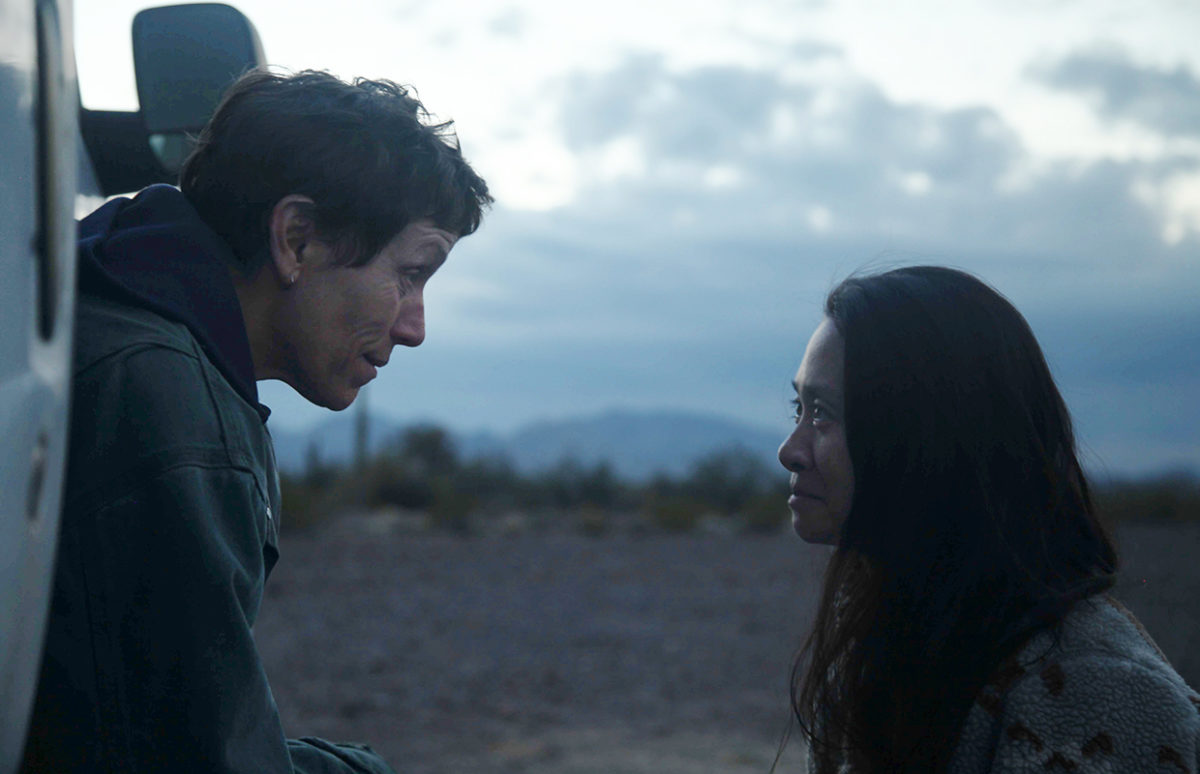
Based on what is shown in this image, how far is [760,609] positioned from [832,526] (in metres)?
10.3

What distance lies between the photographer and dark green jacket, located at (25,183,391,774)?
1.41 m

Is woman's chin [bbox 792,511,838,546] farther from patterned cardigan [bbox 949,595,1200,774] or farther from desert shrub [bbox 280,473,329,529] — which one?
desert shrub [bbox 280,473,329,529]

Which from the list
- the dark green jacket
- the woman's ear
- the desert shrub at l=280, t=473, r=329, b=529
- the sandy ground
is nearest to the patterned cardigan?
the sandy ground

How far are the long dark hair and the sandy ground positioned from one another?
0.23m

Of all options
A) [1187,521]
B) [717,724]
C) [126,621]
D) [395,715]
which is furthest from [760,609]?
[1187,521]

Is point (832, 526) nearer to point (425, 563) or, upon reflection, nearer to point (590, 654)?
point (590, 654)

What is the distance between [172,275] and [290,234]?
273 mm

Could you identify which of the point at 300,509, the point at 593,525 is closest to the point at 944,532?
the point at 300,509

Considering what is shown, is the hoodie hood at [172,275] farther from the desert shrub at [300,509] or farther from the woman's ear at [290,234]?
the desert shrub at [300,509]

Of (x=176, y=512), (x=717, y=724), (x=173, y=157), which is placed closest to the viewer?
(x=176, y=512)

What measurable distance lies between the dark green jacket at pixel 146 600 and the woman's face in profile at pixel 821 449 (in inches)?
42.5

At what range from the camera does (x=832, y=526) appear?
7.15ft

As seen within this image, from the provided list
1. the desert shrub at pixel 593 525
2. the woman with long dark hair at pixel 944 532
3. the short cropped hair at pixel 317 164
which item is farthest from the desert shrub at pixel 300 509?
the woman with long dark hair at pixel 944 532

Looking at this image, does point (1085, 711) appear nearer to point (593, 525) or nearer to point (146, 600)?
point (146, 600)
